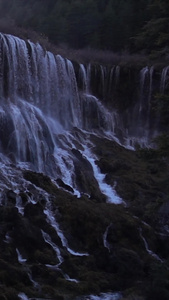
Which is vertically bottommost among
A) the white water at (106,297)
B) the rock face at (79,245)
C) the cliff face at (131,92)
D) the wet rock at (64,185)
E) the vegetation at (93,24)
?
the white water at (106,297)

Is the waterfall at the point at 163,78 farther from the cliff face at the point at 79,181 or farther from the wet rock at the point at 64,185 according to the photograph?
the wet rock at the point at 64,185

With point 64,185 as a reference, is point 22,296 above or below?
below

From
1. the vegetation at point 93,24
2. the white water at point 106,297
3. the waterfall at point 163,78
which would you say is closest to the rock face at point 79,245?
the white water at point 106,297

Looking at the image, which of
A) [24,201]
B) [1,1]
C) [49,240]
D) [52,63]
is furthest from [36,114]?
[1,1]

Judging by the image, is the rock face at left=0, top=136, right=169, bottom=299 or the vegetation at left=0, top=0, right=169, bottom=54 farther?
the vegetation at left=0, top=0, right=169, bottom=54

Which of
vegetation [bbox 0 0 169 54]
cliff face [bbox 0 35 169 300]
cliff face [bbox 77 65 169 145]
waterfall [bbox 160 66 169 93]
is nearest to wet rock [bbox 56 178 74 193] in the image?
cliff face [bbox 0 35 169 300]

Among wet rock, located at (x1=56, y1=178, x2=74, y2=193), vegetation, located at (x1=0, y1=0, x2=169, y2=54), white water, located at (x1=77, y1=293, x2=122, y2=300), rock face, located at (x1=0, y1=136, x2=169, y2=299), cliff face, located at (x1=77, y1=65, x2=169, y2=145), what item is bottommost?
white water, located at (x1=77, y1=293, x2=122, y2=300)

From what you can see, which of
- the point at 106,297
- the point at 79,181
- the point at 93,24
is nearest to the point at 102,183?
the point at 79,181

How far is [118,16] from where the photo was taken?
4912 centimetres

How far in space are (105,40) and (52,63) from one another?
16.7 m

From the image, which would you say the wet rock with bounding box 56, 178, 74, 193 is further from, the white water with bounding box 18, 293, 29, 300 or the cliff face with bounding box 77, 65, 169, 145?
the cliff face with bounding box 77, 65, 169, 145

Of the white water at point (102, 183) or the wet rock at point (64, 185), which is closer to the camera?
the wet rock at point (64, 185)

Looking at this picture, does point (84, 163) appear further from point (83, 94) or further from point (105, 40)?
point (105, 40)

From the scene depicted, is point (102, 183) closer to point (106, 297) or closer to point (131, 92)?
point (106, 297)
